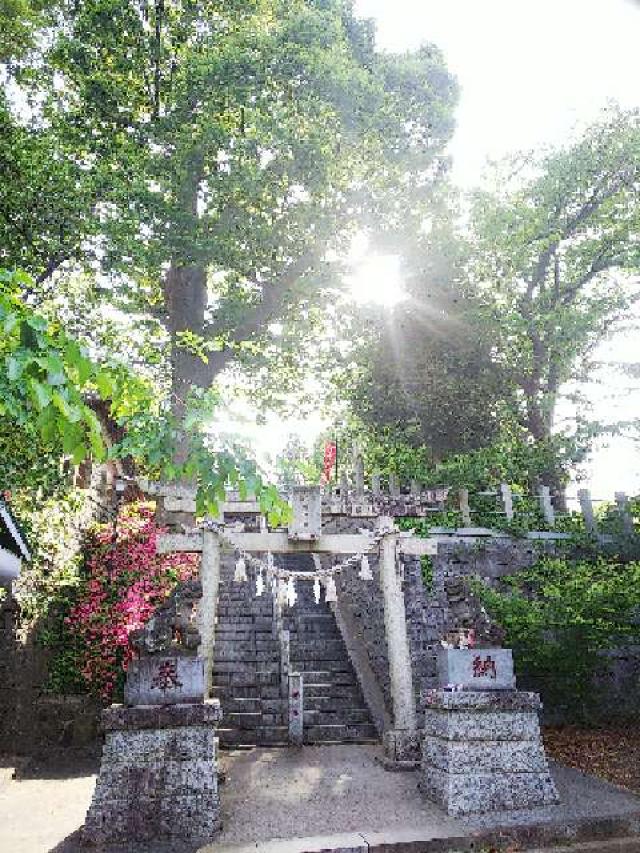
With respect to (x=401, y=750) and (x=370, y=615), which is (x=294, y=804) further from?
(x=370, y=615)

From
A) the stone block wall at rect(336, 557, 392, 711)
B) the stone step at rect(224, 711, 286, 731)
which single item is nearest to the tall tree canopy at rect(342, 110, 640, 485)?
the stone block wall at rect(336, 557, 392, 711)

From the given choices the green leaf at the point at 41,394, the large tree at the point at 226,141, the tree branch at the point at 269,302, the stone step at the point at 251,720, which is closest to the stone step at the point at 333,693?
the stone step at the point at 251,720

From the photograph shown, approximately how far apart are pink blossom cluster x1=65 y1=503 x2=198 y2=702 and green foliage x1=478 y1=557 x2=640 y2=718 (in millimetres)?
7184

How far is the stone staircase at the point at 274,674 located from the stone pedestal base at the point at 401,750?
5.97ft

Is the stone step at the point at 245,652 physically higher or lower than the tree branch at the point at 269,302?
lower

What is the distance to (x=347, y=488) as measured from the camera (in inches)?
769

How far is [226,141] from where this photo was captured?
1719 centimetres

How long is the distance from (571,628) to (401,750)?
4259mm

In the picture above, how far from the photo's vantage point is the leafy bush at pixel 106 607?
11.7 metres

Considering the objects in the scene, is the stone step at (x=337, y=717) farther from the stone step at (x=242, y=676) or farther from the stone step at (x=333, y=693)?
the stone step at (x=242, y=676)

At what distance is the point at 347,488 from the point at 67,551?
9.57 meters

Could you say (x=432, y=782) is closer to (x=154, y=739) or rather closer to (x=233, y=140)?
(x=154, y=739)

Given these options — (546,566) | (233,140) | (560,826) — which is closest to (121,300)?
(233,140)

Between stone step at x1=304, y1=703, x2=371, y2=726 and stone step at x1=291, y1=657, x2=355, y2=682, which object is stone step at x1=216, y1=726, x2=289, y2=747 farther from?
stone step at x1=291, y1=657, x2=355, y2=682
